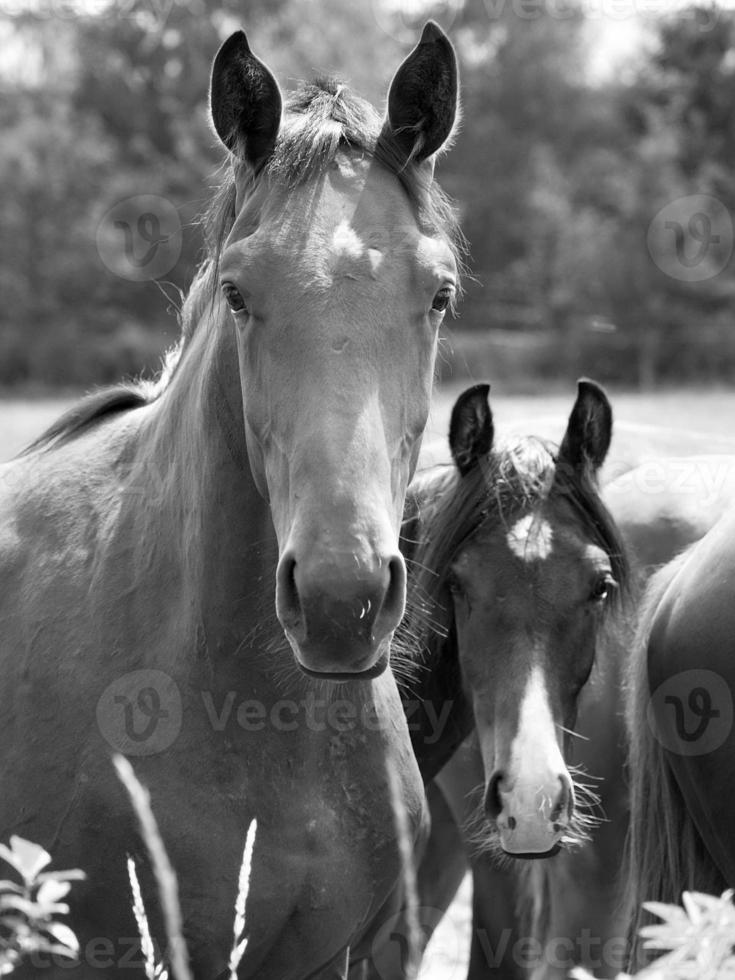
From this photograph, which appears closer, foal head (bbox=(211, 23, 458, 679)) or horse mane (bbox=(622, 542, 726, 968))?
foal head (bbox=(211, 23, 458, 679))

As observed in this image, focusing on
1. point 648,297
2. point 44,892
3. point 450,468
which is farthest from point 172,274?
point 44,892

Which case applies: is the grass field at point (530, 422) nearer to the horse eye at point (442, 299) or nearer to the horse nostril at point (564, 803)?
the horse eye at point (442, 299)

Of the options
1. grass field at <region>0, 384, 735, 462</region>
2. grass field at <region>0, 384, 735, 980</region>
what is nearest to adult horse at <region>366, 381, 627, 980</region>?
grass field at <region>0, 384, 735, 980</region>

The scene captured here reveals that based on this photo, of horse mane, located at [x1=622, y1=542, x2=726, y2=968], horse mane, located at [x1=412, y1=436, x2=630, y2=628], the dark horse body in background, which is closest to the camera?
horse mane, located at [x1=622, y1=542, x2=726, y2=968]

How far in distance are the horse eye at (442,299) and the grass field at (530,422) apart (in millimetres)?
367

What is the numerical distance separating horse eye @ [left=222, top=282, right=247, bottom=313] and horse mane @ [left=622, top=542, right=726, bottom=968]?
1592 mm

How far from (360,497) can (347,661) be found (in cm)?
28

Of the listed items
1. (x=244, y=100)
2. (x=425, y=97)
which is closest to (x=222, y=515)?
(x=244, y=100)

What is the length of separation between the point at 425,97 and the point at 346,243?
18.8 inches

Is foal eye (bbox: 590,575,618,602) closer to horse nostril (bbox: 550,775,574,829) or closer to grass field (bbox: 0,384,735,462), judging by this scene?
horse nostril (bbox: 550,775,574,829)

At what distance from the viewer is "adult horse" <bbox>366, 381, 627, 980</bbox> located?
300cm

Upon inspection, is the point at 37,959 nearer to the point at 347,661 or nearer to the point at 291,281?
the point at 347,661

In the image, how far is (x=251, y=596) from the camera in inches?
97.7

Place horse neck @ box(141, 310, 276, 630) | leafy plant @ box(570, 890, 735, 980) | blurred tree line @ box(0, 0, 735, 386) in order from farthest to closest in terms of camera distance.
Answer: blurred tree line @ box(0, 0, 735, 386) < horse neck @ box(141, 310, 276, 630) < leafy plant @ box(570, 890, 735, 980)
